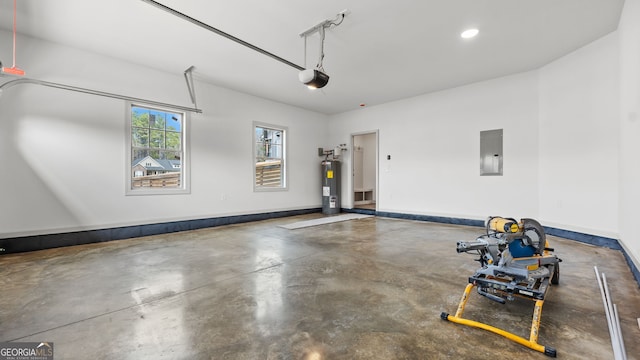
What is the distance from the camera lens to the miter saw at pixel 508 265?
1886 millimetres

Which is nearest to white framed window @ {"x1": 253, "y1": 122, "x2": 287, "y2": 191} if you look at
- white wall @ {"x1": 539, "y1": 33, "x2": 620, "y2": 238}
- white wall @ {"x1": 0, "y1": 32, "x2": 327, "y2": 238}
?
white wall @ {"x1": 0, "y1": 32, "x2": 327, "y2": 238}

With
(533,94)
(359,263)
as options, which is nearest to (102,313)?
(359,263)

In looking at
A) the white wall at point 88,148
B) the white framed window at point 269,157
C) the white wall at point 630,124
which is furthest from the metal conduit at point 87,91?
the white wall at point 630,124

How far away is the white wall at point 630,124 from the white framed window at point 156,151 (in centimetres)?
646

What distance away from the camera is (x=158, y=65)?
4.77 m

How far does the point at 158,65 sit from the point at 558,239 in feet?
24.6

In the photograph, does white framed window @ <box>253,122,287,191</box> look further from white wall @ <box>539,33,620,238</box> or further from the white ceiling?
white wall @ <box>539,33,620,238</box>

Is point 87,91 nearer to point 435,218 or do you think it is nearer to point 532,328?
point 532,328

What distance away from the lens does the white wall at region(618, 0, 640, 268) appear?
8.66 ft

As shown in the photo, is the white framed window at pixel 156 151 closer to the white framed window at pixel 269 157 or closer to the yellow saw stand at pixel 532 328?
the white framed window at pixel 269 157

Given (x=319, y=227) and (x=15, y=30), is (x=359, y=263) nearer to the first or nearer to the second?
(x=319, y=227)

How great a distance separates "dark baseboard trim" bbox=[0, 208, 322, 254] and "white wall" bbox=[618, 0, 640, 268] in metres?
6.19

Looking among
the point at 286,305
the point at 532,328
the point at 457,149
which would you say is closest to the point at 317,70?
the point at 286,305

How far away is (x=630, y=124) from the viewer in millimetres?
2926
